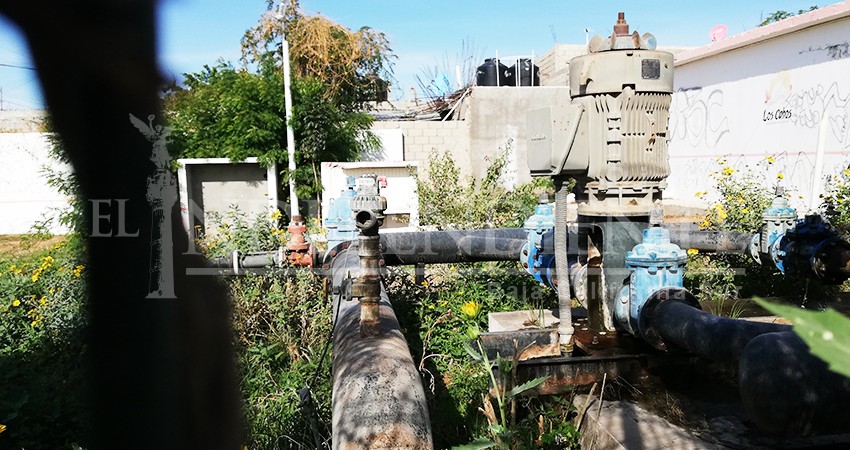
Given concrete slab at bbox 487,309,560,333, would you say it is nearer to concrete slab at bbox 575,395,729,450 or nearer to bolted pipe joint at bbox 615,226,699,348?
concrete slab at bbox 575,395,729,450

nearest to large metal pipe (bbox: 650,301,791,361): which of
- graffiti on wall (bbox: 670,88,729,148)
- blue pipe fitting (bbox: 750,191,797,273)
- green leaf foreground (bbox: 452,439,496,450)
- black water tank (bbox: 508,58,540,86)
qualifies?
green leaf foreground (bbox: 452,439,496,450)

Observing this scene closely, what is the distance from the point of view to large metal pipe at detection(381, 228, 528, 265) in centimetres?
493

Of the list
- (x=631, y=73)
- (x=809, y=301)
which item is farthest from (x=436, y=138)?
(x=631, y=73)

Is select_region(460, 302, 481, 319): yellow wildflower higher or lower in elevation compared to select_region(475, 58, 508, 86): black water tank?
lower

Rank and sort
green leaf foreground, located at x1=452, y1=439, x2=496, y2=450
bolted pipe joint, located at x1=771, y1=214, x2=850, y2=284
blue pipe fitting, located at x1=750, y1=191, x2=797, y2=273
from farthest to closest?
blue pipe fitting, located at x1=750, y1=191, x2=797, y2=273 < bolted pipe joint, located at x1=771, y1=214, x2=850, y2=284 < green leaf foreground, located at x1=452, y1=439, x2=496, y2=450

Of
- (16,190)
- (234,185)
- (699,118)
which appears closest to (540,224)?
(699,118)

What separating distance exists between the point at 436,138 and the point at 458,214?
17.4 ft

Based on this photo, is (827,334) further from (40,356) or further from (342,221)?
(342,221)

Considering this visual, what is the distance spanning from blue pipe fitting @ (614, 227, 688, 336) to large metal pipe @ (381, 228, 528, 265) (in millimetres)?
1744

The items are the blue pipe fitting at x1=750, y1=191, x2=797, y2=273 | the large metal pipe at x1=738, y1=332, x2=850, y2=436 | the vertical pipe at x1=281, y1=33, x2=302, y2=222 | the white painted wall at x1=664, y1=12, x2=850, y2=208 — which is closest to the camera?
the large metal pipe at x1=738, y1=332, x2=850, y2=436

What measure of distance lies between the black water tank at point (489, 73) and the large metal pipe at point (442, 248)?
10.5m

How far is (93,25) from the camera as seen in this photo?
2.52ft

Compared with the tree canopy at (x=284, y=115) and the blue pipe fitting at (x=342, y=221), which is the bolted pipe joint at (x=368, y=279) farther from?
the tree canopy at (x=284, y=115)

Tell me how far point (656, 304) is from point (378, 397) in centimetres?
154
